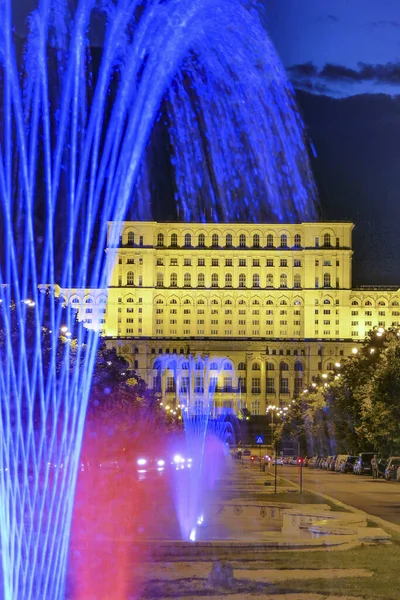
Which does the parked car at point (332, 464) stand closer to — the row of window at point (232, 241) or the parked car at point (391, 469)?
the parked car at point (391, 469)

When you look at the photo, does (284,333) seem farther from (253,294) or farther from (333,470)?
(333,470)

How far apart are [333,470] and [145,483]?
2992cm

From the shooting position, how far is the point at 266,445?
438 feet

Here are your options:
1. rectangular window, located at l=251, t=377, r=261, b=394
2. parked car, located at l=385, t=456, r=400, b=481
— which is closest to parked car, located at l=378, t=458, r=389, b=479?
parked car, located at l=385, t=456, r=400, b=481

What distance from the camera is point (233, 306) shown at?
6816 inches

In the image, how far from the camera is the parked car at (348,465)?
6066 centimetres

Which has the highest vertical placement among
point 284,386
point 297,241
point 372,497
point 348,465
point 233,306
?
point 297,241

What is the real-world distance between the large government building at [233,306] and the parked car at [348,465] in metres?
101

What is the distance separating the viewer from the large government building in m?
166

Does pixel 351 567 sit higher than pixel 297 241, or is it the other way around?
pixel 297 241

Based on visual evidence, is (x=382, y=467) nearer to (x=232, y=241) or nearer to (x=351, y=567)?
(x=351, y=567)

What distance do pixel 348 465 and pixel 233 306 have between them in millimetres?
112677

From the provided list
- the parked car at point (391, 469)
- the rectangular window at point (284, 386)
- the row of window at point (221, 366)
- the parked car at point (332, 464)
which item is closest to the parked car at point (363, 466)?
the parked car at point (391, 469)

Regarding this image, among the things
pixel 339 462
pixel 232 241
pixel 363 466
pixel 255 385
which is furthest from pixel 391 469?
pixel 232 241
